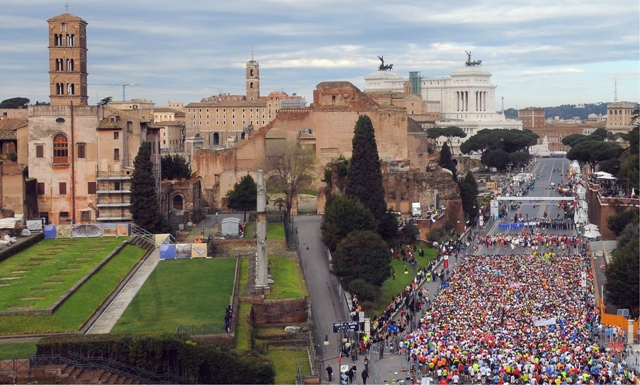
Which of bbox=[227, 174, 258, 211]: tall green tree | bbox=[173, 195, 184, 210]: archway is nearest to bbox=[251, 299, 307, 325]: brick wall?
bbox=[173, 195, 184, 210]: archway

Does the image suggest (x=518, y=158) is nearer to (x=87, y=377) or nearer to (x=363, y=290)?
(x=363, y=290)

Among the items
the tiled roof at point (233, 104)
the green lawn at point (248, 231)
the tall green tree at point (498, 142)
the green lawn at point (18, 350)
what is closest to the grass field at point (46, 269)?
the green lawn at point (18, 350)

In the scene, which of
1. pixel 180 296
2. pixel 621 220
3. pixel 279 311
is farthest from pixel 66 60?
pixel 621 220

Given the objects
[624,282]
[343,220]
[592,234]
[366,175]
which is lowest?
[624,282]

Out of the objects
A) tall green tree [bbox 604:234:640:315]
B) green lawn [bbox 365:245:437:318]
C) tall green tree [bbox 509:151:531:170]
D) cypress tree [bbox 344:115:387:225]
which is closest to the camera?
tall green tree [bbox 604:234:640:315]

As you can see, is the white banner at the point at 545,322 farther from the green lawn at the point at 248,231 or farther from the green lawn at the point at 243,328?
the green lawn at the point at 248,231

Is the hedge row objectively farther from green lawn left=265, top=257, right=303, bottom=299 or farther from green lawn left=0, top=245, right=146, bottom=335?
green lawn left=265, top=257, right=303, bottom=299

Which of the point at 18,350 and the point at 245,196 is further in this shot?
the point at 245,196

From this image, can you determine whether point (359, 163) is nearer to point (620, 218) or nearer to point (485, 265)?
point (485, 265)
